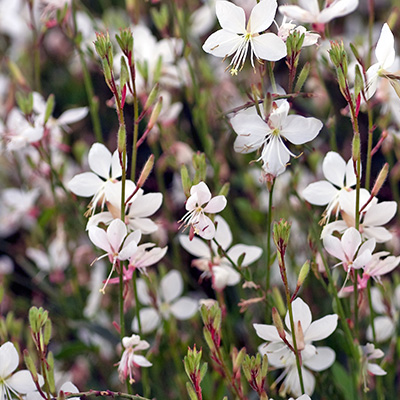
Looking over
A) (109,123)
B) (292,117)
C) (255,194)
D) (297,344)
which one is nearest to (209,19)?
→ (255,194)

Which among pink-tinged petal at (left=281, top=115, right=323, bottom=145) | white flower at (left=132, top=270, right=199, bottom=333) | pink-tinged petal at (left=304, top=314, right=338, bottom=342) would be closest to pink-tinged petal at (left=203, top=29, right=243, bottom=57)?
pink-tinged petal at (left=281, top=115, right=323, bottom=145)

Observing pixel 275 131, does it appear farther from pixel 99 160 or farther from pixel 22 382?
pixel 22 382

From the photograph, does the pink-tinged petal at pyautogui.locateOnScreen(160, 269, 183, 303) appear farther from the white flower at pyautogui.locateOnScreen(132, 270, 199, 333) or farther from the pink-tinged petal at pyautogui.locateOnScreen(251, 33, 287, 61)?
the pink-tinged petal at pyautogui.locateOnScreen(251, 33, 287, 61)

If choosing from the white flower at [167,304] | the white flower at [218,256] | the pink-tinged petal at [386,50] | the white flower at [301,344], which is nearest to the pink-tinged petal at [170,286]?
the white flower at [167,304]

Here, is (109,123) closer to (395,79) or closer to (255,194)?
(255,194)

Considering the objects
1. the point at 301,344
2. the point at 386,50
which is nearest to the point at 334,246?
the point at 301,344

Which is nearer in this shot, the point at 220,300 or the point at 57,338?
the point at 220,300
